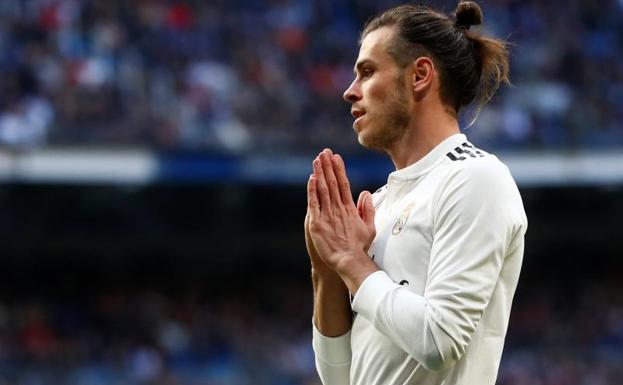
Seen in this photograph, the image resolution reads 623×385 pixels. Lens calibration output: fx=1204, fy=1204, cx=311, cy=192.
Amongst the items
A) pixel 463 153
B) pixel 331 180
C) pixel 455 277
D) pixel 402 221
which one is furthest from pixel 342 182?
pixel 455 277

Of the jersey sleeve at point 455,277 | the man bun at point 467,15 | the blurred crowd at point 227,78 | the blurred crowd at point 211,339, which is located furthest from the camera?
the blurred crowd at point 227,78

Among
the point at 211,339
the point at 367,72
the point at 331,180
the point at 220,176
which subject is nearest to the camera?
the point at 331,180

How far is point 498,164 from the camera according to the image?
2754 millimetres

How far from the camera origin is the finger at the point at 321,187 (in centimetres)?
286

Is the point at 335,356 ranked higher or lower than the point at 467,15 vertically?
lower

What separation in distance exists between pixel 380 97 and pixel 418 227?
0.36m

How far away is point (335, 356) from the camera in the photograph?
2998 mm

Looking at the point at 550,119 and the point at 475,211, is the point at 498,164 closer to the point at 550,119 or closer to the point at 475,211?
the point at 475,211

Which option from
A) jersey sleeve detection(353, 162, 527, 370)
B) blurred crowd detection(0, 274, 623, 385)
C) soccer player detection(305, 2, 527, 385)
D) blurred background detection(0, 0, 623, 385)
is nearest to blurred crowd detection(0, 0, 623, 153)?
blurred background detection(0, 0, 623, 385)

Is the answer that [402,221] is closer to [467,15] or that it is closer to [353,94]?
[353,94]

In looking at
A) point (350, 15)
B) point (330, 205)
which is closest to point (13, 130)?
point (350, 15)

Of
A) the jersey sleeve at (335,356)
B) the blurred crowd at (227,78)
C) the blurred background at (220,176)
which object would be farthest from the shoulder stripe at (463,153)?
the blurred background at (220,176)

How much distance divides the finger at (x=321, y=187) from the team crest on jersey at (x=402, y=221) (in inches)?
6.5

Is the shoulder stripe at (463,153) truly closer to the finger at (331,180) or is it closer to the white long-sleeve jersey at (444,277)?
the white long-sleeve jersey at (444,277)
